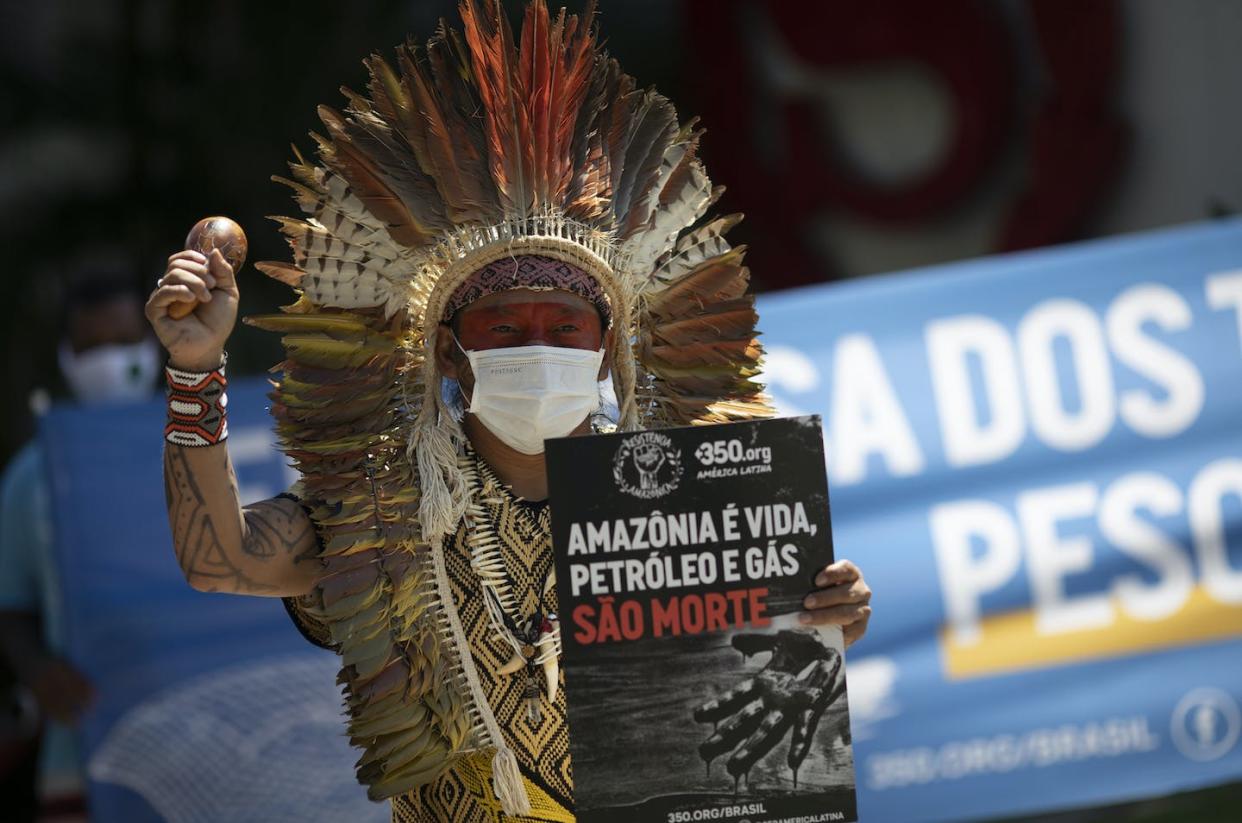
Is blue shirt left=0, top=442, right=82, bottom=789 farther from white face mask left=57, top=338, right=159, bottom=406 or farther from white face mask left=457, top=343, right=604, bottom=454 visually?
white face mask left=457, top=343, right=604, bottom=454

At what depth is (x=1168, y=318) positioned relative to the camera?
511 centimetres

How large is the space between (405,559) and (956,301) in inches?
99.1

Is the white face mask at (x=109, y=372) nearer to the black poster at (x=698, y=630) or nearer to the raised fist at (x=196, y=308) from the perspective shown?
the raised fist at (x=196, y=308)

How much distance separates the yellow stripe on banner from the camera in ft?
16.2

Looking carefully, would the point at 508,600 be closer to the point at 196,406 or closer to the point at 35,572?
the point at 196,406

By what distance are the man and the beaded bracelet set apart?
0.85ft

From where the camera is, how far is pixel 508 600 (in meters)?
3.12

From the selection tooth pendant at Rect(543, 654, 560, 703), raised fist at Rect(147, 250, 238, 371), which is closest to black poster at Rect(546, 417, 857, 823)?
tooth pendant at Rect(543, 654, 560, 703)

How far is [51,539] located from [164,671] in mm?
499

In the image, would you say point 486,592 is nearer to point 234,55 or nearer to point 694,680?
point 694,680

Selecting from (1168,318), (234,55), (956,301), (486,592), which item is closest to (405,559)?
(486,592)

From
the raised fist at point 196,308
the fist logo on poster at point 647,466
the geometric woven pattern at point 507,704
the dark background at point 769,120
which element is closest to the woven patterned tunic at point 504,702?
the geometric woven pattern at point 507,704

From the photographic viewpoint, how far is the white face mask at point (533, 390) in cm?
308

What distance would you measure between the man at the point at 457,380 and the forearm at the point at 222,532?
12 mm
